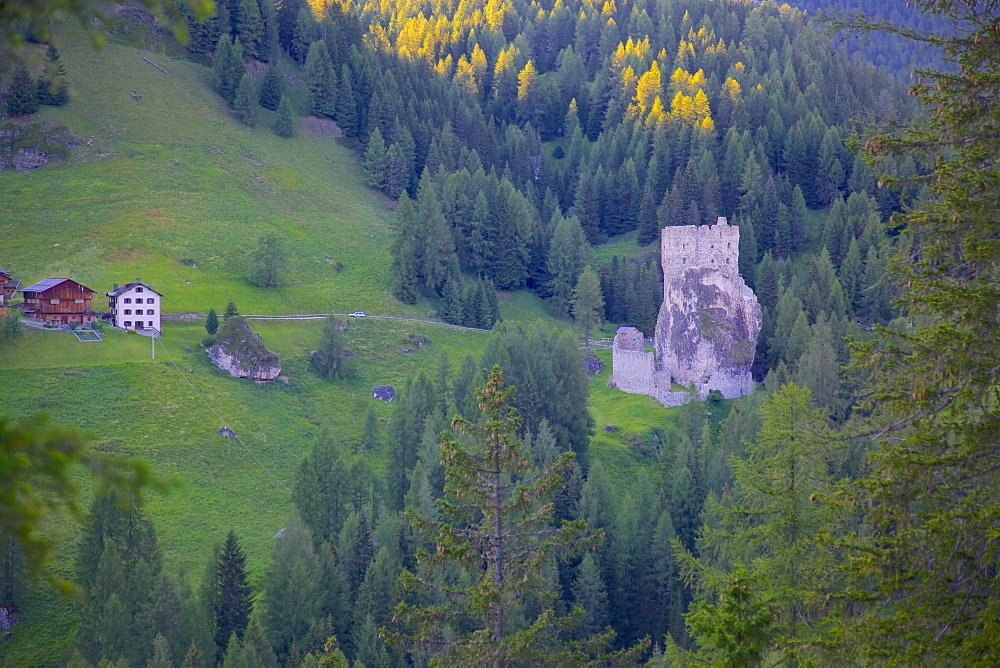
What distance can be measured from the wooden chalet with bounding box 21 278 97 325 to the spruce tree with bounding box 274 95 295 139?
53.1 metres

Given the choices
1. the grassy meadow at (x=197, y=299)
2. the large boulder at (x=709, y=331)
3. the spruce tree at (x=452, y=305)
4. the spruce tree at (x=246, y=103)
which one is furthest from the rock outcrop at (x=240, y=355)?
the spruce tree at (x=246, y=103)

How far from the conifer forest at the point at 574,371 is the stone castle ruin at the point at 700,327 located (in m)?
2.99

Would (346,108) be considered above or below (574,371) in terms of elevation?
below

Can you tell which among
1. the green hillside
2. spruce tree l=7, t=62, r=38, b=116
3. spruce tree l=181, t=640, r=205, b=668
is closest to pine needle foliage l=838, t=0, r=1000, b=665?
spruce tree l=181, t=640, r=205, b=668

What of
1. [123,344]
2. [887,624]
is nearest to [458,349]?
[123,344]

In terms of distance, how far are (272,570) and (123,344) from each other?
2797 centimetres

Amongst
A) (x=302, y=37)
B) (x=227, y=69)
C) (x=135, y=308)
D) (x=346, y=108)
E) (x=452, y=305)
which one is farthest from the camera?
(x=302, y=37)

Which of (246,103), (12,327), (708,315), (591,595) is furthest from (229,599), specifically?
(246,103)

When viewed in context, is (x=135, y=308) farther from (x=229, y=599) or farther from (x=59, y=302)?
(x=229, y=599)

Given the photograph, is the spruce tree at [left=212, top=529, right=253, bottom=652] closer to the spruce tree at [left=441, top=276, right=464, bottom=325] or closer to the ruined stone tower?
the ruined stone tower

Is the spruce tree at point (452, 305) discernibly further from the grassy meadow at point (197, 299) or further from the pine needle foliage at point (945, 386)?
the pine needle foliage at point (945, 386)

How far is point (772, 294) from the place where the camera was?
292 feet

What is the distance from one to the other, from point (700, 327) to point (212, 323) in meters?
39.0

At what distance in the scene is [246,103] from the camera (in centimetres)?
10969
